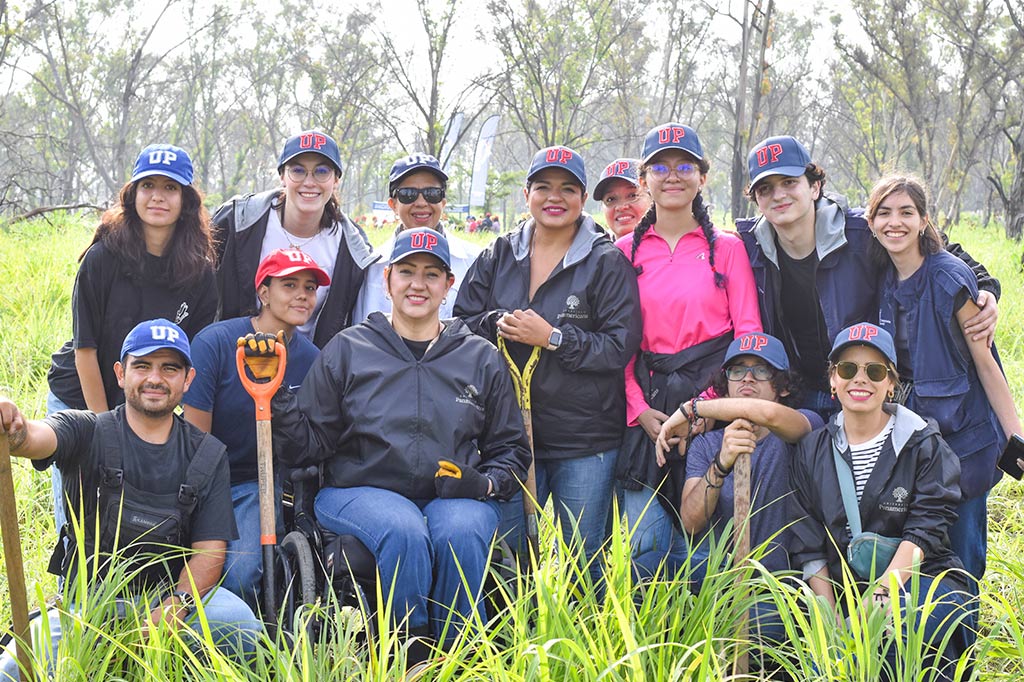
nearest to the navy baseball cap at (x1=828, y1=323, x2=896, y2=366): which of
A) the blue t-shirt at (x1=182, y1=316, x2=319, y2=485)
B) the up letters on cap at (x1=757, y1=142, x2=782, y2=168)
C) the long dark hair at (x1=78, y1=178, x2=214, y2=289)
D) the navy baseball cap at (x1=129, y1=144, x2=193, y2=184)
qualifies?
the up letters on cap at (x1=757, y1=142, x2=782, y2=168)

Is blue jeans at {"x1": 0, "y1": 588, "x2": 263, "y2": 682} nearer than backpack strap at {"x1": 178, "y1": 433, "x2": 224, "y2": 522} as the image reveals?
Yes

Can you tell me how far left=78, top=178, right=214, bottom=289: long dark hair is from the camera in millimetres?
3682

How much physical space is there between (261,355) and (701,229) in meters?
1.80

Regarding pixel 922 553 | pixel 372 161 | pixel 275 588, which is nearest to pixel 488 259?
pixel 275 588

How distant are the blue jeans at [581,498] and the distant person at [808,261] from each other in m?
0.87

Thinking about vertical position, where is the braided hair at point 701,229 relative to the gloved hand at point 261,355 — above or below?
above

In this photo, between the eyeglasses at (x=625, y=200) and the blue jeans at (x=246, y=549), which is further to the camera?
the eyeglasses at (x=625, y=200)

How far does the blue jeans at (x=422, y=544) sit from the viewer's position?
3.09 meters

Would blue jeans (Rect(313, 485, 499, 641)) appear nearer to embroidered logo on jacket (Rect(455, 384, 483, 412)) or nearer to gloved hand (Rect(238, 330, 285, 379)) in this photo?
embroidered logo on jacket (Rect(455, 384, 483, 412))

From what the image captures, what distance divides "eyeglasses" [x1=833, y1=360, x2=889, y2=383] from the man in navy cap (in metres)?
2.13

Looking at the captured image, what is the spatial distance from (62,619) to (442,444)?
52.0 inches

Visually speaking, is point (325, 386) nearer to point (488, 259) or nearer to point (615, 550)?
point (488, 259)

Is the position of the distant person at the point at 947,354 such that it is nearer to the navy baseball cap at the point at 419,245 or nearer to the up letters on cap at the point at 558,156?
the up letters on cap at the point at 558,156

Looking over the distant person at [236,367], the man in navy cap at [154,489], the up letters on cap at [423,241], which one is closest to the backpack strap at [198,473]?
the man in navy cap at [154,489]
